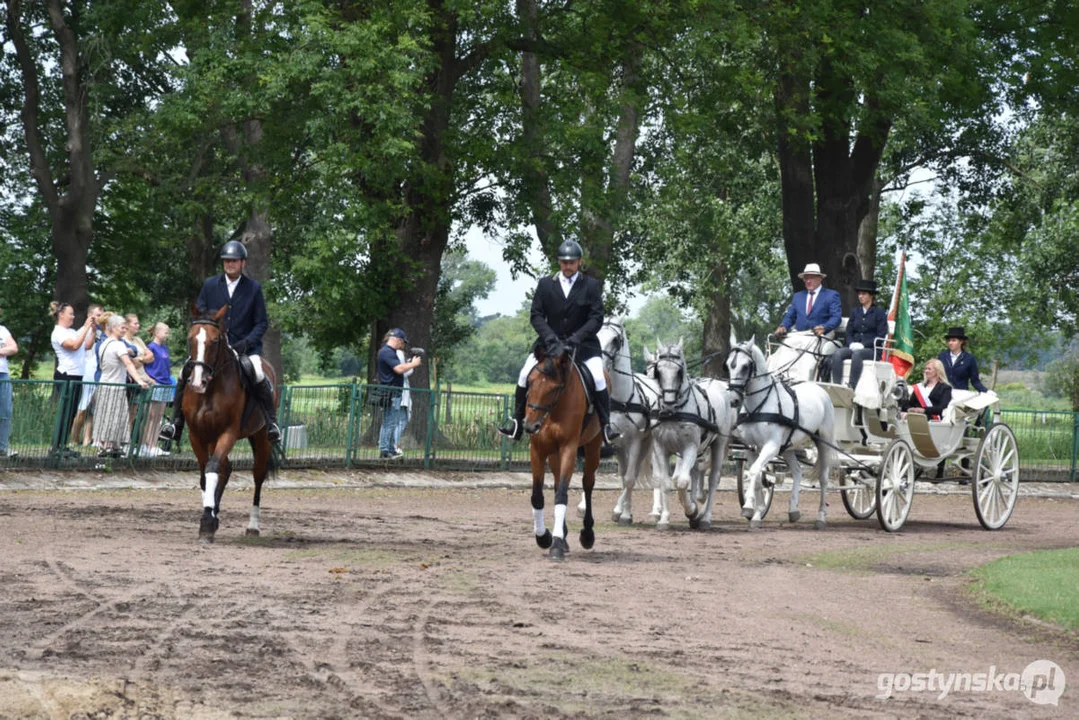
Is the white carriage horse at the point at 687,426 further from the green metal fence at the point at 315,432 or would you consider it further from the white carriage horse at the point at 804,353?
the green metal fence at the point at 315,432

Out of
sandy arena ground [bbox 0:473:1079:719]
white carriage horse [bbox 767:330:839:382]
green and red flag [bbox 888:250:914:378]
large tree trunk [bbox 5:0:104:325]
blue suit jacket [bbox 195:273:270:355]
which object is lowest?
sandy arena ground [bbox 0:473:1079:719]

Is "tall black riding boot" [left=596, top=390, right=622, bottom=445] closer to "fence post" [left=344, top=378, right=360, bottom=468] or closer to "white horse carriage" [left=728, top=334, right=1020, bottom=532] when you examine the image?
"white horse carriage" [left=728, top=334, right=1020, bottom=532]

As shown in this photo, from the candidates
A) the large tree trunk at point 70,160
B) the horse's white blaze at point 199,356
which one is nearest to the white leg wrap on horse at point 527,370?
the horse's white blaze at point 199,356

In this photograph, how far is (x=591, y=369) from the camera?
48.6 ft

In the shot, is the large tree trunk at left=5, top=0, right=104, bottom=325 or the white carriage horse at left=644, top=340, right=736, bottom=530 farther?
the large tree trunk at left=5, top=0, right=104, bottom=325

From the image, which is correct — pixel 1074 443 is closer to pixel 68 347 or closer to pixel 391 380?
pixel 391 380

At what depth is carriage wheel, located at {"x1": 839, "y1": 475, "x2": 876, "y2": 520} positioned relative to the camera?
21156 mm

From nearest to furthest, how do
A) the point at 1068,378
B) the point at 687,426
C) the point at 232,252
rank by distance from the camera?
the point at 232,252, the point at 687,426, the point at 1068,378

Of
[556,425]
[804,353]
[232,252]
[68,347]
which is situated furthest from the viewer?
[68,347]

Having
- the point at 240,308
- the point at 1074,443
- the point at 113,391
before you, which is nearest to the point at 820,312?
the point at 240,308

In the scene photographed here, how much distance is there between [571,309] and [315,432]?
10972 millimetres

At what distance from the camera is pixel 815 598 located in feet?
39.7

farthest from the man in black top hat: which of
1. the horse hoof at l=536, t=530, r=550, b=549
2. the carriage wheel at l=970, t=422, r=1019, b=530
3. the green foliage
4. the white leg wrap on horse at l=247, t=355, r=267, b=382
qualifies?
the green foliage

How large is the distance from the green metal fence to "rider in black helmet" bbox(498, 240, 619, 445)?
844 cm
